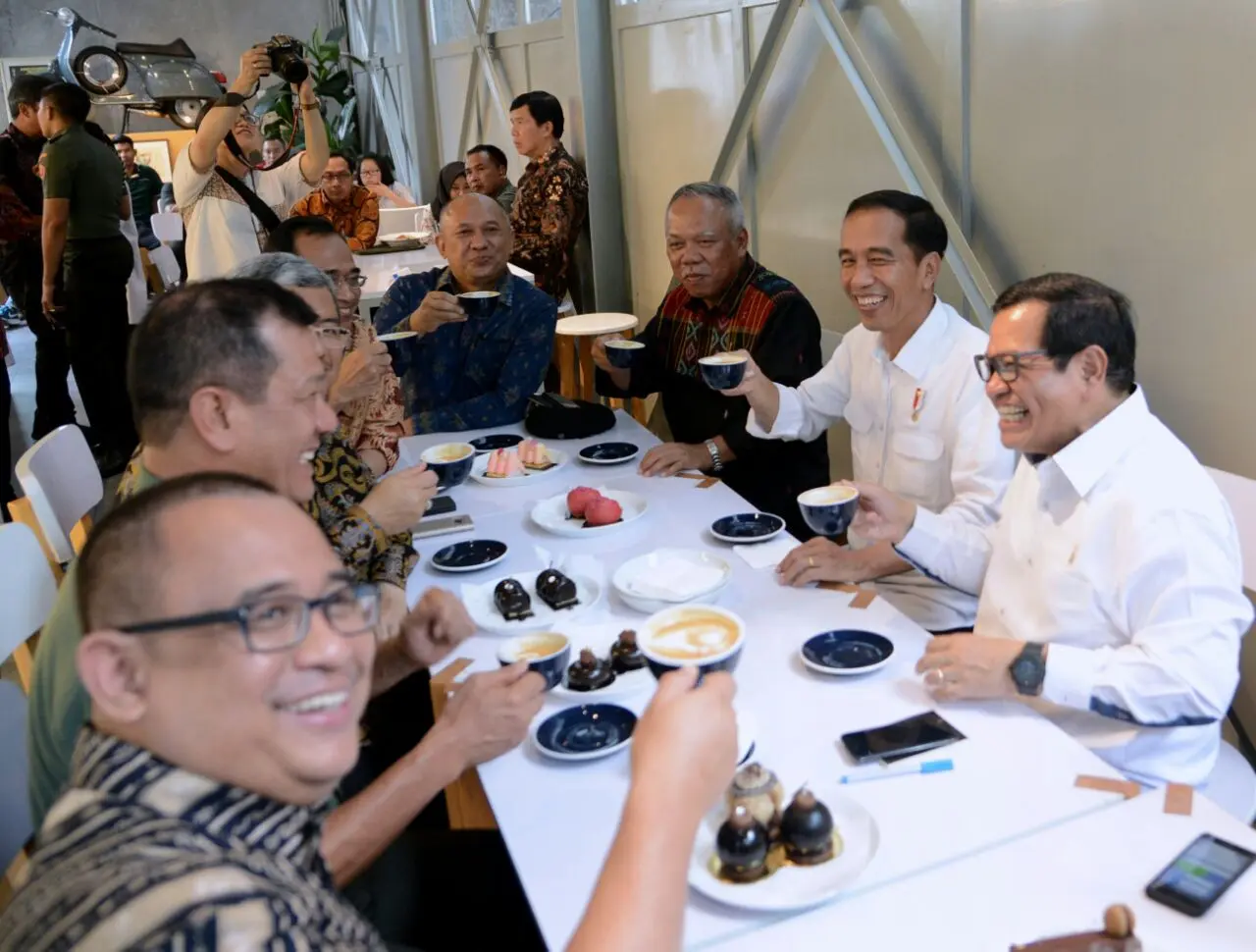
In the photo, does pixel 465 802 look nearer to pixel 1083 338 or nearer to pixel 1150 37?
pixel 1083 338

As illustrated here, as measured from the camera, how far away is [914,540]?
83.1 inches

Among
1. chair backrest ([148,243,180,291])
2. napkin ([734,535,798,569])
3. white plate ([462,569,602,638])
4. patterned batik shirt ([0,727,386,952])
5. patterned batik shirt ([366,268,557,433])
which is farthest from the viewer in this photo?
chair backrest ([148,243,180,291])

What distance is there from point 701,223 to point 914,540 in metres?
1.43

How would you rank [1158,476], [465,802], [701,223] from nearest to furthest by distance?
[1158,476], [465,802], [701,223]

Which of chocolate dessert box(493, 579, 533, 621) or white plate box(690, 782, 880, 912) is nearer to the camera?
white plate box(690, 782, 880, 912)

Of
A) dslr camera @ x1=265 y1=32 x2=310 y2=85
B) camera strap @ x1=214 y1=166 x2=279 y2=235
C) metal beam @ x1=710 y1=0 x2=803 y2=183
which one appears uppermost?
dslr camera @ x1=265 y1=32 x2=310 y2=85

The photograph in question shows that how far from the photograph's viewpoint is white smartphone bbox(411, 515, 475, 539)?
8.04 ft

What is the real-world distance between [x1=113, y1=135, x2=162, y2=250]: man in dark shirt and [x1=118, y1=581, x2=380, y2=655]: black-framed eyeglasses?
26.6 feet

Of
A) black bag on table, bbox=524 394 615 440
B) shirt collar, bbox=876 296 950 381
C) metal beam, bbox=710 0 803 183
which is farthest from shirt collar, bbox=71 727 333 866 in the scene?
metal beam, bbox=710 0 803 183

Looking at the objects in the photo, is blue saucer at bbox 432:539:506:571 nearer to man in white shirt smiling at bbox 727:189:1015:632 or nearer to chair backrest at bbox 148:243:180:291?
man in white shirt smiling at bbox 727:189:1015:632

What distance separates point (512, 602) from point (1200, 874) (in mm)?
1193

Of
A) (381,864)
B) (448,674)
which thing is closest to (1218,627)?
(448,674)

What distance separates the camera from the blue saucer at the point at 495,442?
3.10 meters

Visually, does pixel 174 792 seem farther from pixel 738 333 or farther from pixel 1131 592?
pixel 738 333
